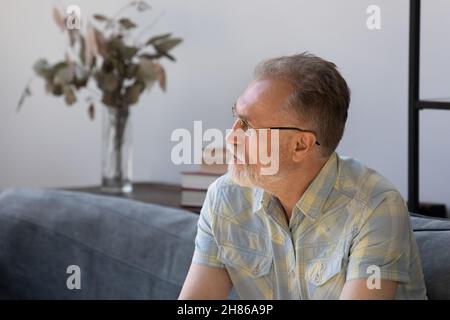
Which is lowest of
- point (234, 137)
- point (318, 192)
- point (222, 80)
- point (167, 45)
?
point (318, 192)

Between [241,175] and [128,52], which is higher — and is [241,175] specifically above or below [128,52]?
below

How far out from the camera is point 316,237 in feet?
5.24

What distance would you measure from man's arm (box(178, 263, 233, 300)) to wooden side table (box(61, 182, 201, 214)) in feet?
2.53

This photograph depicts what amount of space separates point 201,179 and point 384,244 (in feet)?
3.48

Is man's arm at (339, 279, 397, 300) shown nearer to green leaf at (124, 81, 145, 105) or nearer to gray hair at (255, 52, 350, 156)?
gray hair at (255, 52, 350, 156)

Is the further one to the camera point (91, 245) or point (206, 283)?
point (91, 245)

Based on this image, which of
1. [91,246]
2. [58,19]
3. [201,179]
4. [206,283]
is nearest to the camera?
[206,283]

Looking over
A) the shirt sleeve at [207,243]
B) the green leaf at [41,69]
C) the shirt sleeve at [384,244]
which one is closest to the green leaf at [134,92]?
the green leaf at [41,69]

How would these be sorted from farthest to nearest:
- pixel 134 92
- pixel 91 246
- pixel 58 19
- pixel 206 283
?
pixel 58 19 → pixel 134 92 → pixel 91 246 → pixel 206 283

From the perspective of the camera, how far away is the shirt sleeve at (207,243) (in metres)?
1.67

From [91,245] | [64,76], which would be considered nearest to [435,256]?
[91,245]

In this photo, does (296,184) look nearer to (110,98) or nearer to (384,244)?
(384,244)

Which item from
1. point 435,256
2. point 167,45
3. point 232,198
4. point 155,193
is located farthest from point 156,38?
point 435,256
